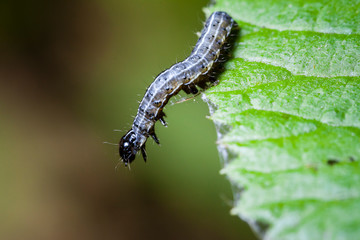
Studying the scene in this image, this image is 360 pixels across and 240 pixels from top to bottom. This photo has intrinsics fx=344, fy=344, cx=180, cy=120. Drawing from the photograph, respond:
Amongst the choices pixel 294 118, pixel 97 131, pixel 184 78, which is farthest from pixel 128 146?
pixel 97 131

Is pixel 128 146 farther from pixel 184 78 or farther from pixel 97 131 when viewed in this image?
pixel 97 131

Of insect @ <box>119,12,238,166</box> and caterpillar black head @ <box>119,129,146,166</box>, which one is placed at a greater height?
insect @ <box>119,12,238,166</box>

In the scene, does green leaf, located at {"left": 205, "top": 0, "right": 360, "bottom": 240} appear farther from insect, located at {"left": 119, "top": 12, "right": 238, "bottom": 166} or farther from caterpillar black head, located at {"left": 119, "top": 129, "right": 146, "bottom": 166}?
caterpillar black head, located at {"left": 119, "top": 129, "right": 146, "bottom": 166}

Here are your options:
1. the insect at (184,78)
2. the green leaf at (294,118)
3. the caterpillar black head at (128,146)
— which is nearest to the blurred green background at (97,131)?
the insect at (184,78)

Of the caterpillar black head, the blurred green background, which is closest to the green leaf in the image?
the caterpillar black head

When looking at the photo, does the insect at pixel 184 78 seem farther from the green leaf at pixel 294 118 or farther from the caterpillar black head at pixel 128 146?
the green leaf at pixel 294 118
